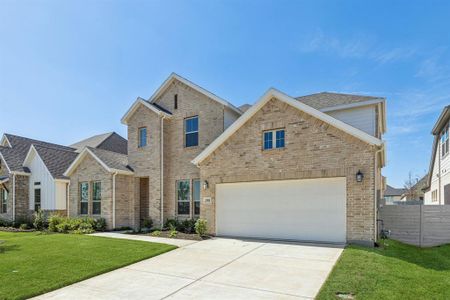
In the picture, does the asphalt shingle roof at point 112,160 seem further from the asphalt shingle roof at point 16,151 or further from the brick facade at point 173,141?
the asphalt shingle roof at point 16,151

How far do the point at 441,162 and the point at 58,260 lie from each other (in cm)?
2095

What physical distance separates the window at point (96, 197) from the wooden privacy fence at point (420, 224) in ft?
47.9

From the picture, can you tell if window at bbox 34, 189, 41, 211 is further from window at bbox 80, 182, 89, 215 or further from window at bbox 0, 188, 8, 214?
window at bbox 80, 182, 89, 215

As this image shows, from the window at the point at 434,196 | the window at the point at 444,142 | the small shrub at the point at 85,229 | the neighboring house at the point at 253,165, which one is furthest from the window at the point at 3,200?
the window at the point at 434,196

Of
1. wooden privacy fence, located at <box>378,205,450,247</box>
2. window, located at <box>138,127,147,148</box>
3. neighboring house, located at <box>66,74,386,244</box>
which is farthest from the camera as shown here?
window, located at <box>138,127,147,148</box>

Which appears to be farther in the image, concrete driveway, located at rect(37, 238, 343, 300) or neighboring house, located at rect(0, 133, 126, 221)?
neighboring house, located at rect(0, 133, 126, 221)

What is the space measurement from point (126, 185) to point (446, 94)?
64.2ft

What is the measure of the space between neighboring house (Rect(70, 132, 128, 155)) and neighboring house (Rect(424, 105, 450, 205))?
75.7ft

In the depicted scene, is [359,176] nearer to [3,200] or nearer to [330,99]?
[330,99]

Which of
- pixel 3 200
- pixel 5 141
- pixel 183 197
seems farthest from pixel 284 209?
pixel 5 141

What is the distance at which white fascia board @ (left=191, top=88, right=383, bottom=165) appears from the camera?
33.6ft

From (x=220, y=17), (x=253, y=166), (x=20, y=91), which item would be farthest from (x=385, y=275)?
(x=20, y=91)

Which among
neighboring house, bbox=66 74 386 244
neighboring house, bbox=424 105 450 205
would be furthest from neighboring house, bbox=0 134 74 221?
neighboring house, bbox=424 105 450 205

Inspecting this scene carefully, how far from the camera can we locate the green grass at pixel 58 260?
20.9 feet
